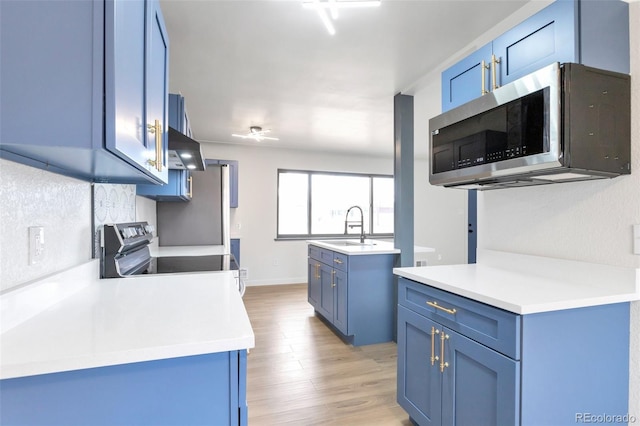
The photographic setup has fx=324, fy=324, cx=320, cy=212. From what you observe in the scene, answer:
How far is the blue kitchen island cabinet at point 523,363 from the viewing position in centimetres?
113

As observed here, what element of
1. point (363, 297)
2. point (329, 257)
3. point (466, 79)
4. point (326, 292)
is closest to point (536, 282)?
point (466, 79)

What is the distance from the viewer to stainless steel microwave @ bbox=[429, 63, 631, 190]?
122 cm

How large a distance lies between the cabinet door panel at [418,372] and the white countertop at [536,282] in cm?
24

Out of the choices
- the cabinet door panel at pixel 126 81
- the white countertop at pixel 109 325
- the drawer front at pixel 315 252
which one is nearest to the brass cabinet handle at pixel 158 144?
the cabinet door panel at pixel 126 81

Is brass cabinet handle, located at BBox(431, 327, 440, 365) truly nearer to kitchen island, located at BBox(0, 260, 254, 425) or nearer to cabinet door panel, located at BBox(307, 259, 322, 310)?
kitchen island, located at BBox(0, 260, 254, 425)

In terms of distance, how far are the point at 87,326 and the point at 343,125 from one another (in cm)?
359

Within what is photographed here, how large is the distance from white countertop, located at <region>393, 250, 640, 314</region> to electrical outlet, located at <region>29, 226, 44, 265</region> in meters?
1.54

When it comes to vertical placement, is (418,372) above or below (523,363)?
below

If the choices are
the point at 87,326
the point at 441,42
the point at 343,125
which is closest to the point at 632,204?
the point at 441,42

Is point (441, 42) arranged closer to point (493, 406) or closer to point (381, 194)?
point (493, 406)

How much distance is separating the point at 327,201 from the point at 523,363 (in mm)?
4991

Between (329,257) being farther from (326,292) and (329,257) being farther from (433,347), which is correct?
(433,347)

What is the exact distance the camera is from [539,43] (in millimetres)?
1419

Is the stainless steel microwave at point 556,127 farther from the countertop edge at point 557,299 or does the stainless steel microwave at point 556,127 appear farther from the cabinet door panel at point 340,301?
the cabinet door panel at point 340,301
